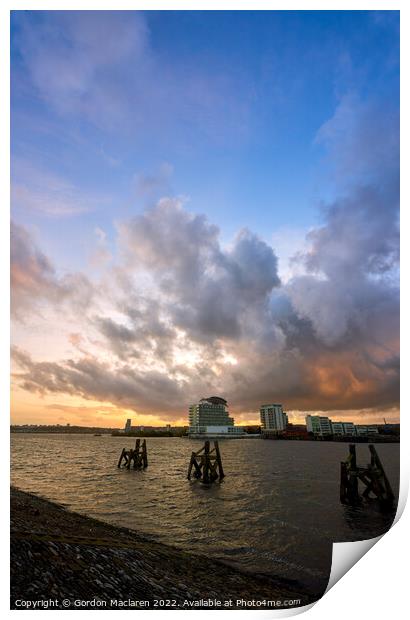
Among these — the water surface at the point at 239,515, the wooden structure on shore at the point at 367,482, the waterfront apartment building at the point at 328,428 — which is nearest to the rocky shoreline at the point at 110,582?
the water surface at the point at 239,515

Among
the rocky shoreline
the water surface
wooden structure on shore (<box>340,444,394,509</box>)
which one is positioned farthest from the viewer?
wooden structure on shore (<box>340,444,394,509</box>)

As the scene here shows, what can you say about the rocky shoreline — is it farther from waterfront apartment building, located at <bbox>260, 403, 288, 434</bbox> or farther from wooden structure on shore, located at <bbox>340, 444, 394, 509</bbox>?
waterfront apartment building, located at <bbox>260, 403, 288, 434</bbox>

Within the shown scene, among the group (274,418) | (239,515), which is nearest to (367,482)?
(239,515)

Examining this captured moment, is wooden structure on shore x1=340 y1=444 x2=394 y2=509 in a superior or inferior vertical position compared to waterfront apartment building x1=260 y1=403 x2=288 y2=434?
superior

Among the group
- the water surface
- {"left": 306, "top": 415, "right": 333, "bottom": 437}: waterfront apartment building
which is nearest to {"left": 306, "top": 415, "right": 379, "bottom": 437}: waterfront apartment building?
{"left": 306, "top": 415, "right": 333, "bottom": 437}: waterfront apartment building

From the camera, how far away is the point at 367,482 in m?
18.6

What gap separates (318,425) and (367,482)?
13658 cm

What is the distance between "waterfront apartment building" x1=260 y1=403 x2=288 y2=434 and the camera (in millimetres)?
153375

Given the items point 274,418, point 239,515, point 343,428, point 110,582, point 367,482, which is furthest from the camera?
point 274,418

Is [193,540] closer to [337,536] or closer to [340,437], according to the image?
[337,536]

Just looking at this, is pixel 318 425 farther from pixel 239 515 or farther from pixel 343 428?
pixel 239 515

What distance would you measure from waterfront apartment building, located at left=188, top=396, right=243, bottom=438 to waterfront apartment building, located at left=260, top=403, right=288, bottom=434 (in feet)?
53.8

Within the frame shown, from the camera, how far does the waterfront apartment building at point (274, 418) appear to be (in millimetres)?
153375
